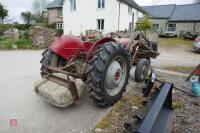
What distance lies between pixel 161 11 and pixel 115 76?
35.5m

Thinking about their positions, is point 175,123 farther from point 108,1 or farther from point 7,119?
point 108,1

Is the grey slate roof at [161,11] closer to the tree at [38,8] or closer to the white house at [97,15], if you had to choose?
the white house at [97,15]

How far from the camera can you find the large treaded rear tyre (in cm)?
333

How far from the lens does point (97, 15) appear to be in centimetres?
2158

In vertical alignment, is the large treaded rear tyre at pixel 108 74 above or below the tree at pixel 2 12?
below

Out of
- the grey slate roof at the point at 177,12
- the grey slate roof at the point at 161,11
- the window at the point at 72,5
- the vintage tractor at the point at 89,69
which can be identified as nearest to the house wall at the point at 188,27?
the grey slate roof at the point at 177,12

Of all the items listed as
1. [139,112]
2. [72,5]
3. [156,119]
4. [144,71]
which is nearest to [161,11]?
[72,5]

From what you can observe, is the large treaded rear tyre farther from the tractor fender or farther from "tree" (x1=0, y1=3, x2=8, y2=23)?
"tree" (x1=0, y1=3, x2=8, y2=23)

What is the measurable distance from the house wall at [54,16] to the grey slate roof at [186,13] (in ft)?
62.5

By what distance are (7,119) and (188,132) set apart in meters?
2.97

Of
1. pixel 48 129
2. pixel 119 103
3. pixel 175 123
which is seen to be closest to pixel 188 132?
pixel 175 123

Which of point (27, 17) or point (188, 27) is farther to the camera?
point (27, 17)

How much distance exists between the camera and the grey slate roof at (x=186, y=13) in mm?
31219

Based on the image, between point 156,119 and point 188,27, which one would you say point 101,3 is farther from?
point 156,119
